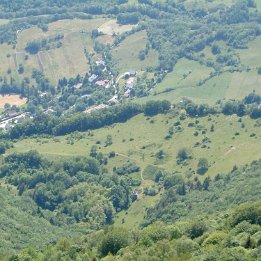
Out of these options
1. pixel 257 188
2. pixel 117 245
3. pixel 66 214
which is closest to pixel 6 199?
pixel 66 214

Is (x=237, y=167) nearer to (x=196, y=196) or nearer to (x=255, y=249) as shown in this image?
(x=196, y=196)

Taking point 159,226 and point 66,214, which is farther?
point 66,214

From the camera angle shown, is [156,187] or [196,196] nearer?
[196,196]

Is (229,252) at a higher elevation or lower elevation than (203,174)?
higher

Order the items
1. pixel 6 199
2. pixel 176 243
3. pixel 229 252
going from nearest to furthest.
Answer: pixel 229 252 → pixel 176 243 → pixel 6 199

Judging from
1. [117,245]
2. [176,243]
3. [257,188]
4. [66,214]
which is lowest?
[66,214]

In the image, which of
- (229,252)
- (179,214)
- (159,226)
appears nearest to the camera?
(229,252)

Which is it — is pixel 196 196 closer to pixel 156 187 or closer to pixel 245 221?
pixel 156 187

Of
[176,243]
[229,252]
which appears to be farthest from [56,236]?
[229,252]

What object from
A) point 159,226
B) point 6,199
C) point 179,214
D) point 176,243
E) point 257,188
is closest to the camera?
point 176,243
